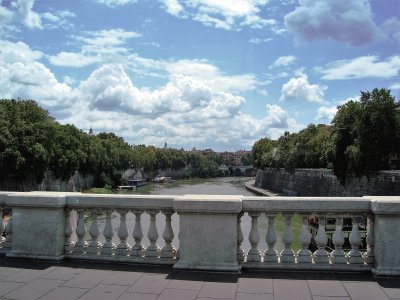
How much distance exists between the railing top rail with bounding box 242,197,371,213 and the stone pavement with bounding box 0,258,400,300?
0.74 meters

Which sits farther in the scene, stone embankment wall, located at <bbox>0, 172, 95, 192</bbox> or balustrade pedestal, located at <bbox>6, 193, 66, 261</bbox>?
stone embankment wall, located at <bbox>0, 172, 95, 192</bbox>

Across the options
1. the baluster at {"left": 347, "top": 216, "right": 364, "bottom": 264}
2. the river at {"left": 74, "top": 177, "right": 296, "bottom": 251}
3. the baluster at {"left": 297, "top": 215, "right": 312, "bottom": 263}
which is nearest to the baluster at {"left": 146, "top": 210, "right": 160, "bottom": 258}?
the baluster at {"left": 297, "top": 215, "right": 312, "bottom": 263}

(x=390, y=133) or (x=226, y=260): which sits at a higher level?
(x=390, y=133)

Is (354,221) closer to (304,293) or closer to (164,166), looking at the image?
(304,293)

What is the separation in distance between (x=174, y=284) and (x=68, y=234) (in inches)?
73.1

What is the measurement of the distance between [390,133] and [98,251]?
112ft

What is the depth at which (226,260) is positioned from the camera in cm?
532

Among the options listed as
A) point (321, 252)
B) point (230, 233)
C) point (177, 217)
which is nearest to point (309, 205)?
point (321, 252)

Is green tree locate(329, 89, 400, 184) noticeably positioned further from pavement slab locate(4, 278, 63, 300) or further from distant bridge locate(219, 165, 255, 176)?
distant bridge locate(219, 165, 255, 176)

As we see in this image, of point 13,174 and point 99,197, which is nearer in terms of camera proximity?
point 99,197

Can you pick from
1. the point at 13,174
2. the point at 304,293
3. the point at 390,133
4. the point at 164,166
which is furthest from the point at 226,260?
the point at 164,166

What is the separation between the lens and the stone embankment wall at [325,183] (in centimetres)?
3550

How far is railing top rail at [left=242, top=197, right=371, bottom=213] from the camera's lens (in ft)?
17.4

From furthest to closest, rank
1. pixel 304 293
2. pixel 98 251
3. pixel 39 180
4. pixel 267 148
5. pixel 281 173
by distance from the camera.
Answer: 1. pixel 267 148
2. pixel 281 173
3. pixel 39 180
4. pixel 98 251
5. pixel 304 293
